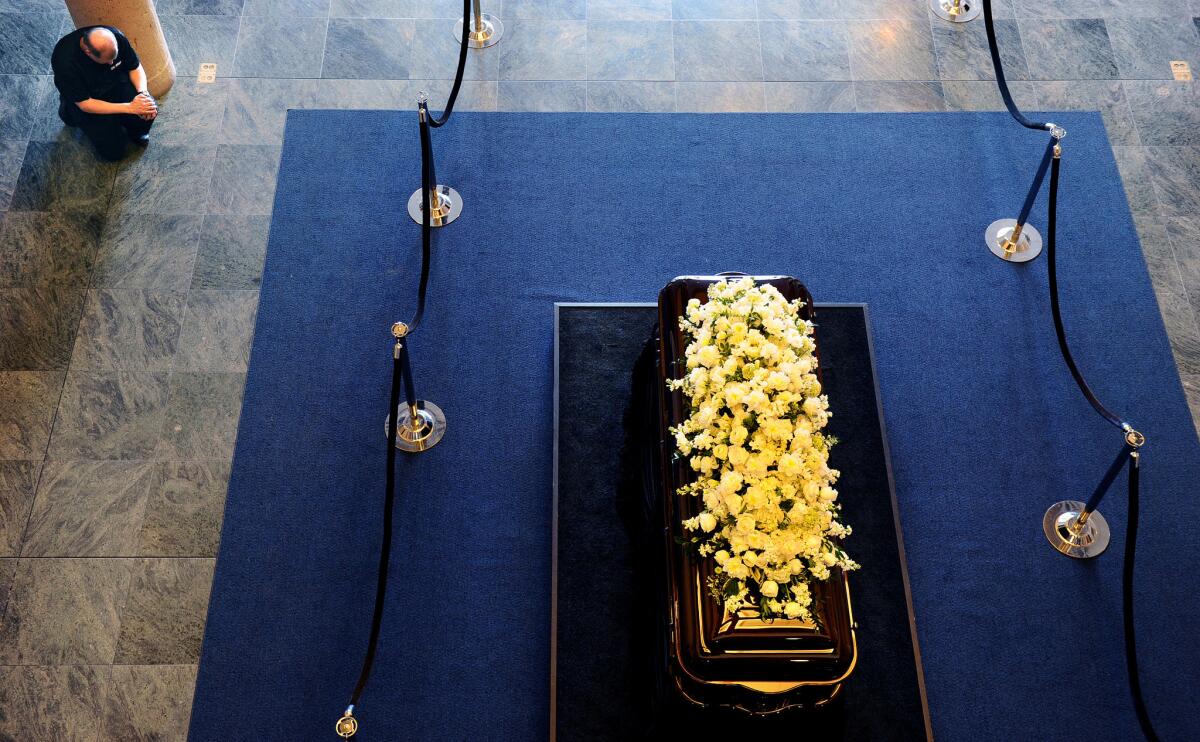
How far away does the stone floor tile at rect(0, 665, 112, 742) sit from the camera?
410 cm

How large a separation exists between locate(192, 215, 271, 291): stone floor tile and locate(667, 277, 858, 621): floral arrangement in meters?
2.53

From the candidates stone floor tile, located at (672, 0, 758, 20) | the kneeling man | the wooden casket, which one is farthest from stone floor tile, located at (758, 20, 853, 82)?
the kneeling man

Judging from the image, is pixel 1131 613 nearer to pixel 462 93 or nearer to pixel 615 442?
pixel 615 442

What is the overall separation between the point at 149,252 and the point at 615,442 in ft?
8.76

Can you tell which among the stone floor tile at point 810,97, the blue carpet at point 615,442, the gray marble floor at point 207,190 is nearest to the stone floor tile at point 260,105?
the gray marble floor at point 207,190

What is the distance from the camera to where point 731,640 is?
11.4ft

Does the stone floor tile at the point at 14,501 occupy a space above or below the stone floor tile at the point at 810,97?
below

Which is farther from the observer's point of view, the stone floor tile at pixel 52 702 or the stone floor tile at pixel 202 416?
the stone floor tile at pixel 202 416

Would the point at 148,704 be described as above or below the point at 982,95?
below

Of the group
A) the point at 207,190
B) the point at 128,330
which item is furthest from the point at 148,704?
the point at 207,190

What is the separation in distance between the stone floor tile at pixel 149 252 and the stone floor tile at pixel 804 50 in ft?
11.1

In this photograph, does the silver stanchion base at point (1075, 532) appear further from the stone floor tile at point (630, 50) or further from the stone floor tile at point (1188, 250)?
the stone floor tile at point (630, 50)

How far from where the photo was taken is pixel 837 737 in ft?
13.0

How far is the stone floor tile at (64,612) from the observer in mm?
4250
